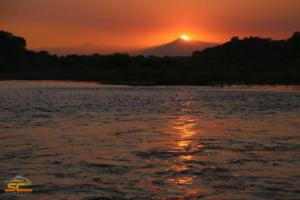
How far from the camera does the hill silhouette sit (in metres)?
75.2

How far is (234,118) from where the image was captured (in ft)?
83.9

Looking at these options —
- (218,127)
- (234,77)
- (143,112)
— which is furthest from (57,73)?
(218,127)

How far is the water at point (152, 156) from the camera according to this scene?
11.4 metres

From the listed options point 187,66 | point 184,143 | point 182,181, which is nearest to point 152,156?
point 184,143

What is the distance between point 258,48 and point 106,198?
101 meters

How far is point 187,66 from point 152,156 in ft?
→ 242

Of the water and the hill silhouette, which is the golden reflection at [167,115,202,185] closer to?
the water

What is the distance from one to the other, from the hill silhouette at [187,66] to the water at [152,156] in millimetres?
46422

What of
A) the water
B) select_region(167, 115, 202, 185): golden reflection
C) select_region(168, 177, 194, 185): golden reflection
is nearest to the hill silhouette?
select_region(167, 115, 202, 185): golden reflection

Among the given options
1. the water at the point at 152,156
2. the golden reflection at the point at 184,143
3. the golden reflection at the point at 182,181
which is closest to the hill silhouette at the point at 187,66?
the golden reflection at the point at 184,143

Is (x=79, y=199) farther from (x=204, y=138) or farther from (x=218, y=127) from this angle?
(x=218, y=127)

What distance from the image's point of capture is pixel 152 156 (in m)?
14.9

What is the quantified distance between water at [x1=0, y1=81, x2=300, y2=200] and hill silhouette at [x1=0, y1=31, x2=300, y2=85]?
152 ft

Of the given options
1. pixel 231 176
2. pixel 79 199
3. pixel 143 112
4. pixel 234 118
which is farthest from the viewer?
pixel 143 112
